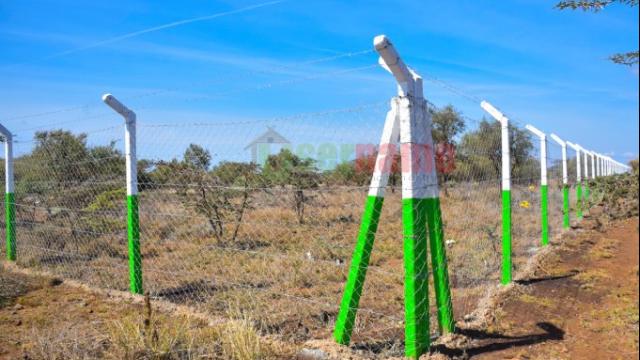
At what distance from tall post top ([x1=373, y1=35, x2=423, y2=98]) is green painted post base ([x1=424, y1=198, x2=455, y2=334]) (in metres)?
0.84

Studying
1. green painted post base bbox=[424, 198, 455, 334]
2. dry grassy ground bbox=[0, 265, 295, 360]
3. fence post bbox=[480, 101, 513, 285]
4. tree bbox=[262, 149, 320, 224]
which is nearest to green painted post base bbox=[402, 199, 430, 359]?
green painted post base bbox=[424, 198, 455, 334]

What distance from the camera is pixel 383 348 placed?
3748mm

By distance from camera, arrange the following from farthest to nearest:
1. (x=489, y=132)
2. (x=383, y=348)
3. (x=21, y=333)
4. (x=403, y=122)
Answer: (x=489, y=132)
(x=21, y=333)
(x=383, y=348)
(x=403, y=122)

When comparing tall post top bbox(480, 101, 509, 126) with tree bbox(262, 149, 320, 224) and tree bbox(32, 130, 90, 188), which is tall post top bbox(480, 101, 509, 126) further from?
tree bbox(32, 130, 90, 188)

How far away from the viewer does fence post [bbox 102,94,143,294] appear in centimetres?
560

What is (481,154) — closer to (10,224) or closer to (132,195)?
(132,195)

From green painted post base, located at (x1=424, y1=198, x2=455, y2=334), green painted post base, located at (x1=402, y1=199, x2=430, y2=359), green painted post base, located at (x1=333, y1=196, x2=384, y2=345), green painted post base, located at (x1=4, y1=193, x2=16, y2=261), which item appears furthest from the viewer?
green painted post base, located at (x1=4, y1=193, x2=16, y2=261)

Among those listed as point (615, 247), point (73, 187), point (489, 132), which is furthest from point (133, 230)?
point (615, 247)

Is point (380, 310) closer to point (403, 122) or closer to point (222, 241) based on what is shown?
point (403, 122)

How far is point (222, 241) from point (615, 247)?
6690 millimetres

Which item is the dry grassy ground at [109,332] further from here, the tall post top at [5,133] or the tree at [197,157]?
the tall post top at [5,133]

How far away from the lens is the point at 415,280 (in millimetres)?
3273

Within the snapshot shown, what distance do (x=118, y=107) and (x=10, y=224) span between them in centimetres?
378

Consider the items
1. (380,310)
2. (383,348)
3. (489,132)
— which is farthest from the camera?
(489,132)
